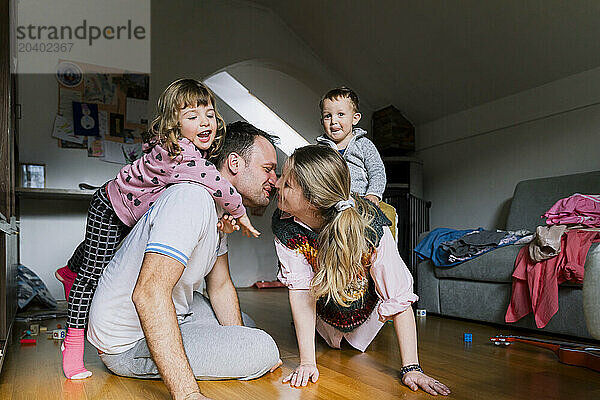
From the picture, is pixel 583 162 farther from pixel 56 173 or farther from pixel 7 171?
pixel 56 173

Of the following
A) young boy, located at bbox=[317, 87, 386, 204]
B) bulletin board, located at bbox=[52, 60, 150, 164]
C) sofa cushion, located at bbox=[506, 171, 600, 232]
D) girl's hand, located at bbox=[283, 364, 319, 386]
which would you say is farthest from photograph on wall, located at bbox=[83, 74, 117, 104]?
girl's hand, located at bbox=[283, 364, 319, 386]

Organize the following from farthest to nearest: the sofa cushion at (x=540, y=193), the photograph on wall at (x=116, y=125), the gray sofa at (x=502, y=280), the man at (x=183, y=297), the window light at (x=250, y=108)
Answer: the window light at (x=250, y=108)
the photograph on wall at (x=116, y=125)
the sofa cushion at (x=540, y=193)
the gray sofa at (x=502, y=280)
the man at (x=183, y=297)

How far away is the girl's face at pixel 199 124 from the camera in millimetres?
1689

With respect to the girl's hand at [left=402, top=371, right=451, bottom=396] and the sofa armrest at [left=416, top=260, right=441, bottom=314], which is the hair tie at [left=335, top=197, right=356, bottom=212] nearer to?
the girl's hand at [left=402, top=371, right=451, bottom=396]

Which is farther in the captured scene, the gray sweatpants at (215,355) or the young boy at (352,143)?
the young boy at (352,143)

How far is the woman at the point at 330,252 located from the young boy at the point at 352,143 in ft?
2.85

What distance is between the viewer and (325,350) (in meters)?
2.19

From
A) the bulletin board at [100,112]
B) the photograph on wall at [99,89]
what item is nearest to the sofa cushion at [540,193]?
the bulletin board at [100,112]

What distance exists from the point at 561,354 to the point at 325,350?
0.87 m

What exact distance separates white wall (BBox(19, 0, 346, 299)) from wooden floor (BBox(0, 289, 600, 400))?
86.9 inches

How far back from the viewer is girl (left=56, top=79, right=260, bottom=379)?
1.60 metres

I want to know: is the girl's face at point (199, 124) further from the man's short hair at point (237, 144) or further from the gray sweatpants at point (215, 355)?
the gray sweatpants at point (215, 355)

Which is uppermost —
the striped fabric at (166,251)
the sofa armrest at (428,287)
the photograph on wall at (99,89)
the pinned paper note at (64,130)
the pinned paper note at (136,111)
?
the photograph on wall at (99,89)

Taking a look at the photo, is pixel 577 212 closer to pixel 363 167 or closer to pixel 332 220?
pixel 363 167
